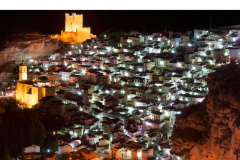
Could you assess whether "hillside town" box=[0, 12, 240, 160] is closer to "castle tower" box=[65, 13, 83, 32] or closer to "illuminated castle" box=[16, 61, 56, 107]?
"illuminated castle" box=[16, 61, 56, 107]

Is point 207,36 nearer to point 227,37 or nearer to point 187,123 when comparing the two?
point 227,37

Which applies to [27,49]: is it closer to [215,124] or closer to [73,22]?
[73,22]

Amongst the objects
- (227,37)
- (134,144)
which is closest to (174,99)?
(134,144)

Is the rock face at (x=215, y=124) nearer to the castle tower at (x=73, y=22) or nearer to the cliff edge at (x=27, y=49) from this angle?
the cliff edge at (x=27, y=49)

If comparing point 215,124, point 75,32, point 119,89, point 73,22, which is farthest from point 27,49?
point 215,124

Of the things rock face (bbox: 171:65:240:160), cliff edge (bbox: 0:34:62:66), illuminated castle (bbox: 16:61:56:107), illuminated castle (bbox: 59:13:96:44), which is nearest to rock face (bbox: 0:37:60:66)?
cliff edge (bbox: 0:34:62:66)

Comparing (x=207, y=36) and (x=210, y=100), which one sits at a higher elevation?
(x=207, y=36)

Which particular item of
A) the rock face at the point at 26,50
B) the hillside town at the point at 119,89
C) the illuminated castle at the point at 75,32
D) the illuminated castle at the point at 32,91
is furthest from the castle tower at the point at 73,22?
the illuminated castle at the point at 32,91
